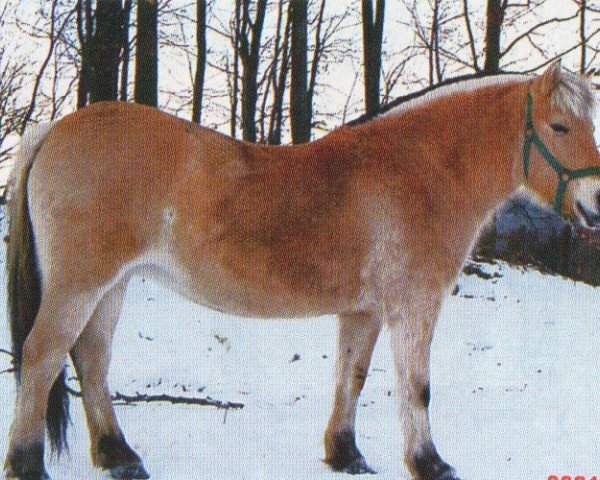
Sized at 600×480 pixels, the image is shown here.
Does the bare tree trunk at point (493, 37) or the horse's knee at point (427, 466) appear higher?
the bare tree trunk at point (493, 37)

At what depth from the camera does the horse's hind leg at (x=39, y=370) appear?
151 inches

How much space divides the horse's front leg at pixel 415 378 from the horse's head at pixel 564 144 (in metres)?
1.00

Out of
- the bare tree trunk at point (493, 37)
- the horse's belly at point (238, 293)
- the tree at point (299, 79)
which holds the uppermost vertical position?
the bare tree trunk at point (493, 37)

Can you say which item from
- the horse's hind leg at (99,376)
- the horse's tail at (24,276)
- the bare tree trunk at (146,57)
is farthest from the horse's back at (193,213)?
the bare tree trunk at (146,57)

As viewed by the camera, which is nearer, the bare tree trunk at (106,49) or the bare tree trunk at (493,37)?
the bare tree trunk at (106,49)

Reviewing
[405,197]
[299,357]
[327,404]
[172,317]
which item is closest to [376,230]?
[405,197]

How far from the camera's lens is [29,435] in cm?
384

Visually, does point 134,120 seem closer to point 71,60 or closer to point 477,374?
point 477,374

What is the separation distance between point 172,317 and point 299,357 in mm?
1655

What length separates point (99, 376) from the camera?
4.37 m

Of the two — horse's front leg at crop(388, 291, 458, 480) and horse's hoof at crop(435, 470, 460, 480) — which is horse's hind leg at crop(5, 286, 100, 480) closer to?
horse's front leg at crop(388, 291, 458, 480)

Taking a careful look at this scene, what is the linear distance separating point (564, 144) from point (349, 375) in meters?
1.89

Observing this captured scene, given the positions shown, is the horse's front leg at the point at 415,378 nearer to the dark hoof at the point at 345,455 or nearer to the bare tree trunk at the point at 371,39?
the dark hoof at the point at 345,455

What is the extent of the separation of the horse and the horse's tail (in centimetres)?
1
